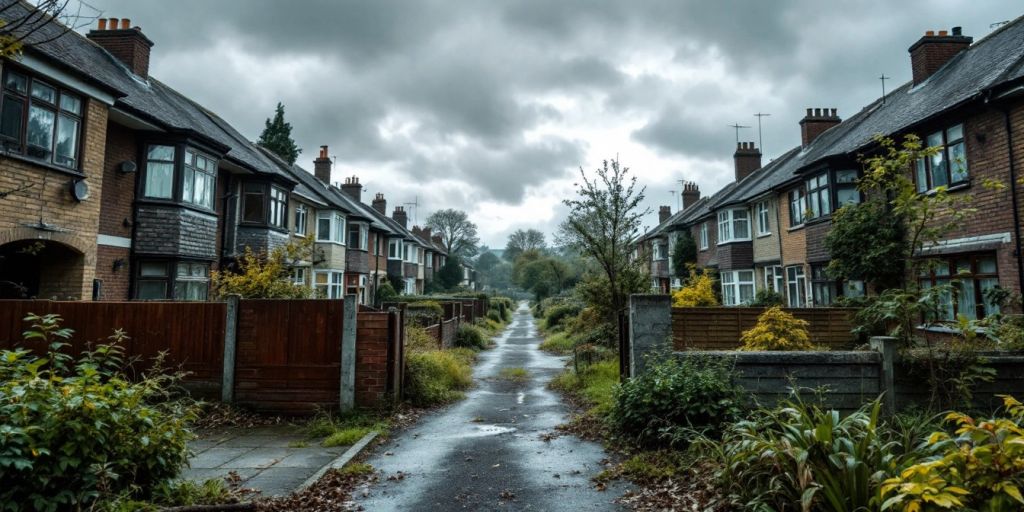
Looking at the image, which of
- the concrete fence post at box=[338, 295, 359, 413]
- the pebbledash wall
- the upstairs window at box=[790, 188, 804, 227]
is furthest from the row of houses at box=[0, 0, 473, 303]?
the upstairs window at box=[790, 188, 804, 227]

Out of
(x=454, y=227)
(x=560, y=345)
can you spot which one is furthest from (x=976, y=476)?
(x=454, y=227)

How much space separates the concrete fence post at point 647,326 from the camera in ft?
24.8

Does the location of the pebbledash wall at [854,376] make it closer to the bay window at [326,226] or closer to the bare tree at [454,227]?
the bay window at [326,226]

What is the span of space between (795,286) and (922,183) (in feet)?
24.9

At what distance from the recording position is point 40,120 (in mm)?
10109

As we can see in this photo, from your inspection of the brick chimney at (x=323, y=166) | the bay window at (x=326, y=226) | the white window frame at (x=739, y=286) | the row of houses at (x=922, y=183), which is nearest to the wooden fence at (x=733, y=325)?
the row of houses at (x=922, y=183)

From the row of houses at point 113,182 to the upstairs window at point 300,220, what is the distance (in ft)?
5.30

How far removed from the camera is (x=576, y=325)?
22578 mm

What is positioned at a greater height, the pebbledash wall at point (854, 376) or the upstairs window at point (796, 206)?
the upstairs window at point (796, 206)

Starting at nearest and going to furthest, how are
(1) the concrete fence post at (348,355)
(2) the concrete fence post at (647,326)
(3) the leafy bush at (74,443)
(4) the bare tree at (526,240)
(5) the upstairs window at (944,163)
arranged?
(3) the leafy bush at (74,443) → (2) the concrete fence post at (647,326) → (1) the concrete fence post at (348,355) → (5) the upstairs window at (944,163) → (4) the bare tree at (526,240)

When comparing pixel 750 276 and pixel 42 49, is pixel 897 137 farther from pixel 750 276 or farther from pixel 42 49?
pixel 42 49

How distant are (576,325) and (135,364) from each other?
657 inches

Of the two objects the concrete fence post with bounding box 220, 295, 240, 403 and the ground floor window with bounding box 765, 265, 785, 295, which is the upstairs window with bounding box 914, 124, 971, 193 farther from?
the concrete fence post with bounding box 220, 295, 240, 403

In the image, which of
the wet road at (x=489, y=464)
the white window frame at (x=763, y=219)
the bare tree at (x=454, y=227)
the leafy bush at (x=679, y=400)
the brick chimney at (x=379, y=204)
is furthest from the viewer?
the bare tree at (x=454, y=227)
